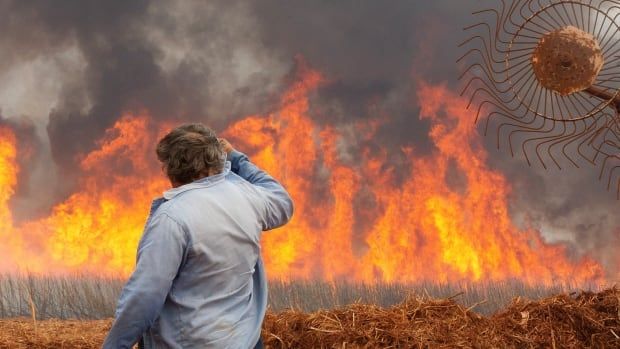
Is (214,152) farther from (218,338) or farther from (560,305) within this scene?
(560,305)

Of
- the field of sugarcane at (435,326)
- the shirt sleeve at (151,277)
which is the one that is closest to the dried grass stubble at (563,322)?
the field of sugarcane at (435,326)

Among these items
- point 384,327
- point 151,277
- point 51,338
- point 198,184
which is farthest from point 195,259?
point 51,338

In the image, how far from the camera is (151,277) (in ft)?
7.51

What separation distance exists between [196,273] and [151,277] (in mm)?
183

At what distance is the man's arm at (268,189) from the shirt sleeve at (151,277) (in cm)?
51

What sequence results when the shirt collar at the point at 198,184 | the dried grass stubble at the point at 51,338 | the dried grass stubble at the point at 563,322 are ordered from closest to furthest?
1. the shirt collar at the point at 198,184
2. the dried grass stubble at the point at 563,322
3. the dried grass stubble at the point at 51,338

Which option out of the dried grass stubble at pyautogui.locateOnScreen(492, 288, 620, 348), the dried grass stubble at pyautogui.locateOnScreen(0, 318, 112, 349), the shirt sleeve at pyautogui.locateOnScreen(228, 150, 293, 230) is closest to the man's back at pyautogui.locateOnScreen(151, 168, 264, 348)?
the shirt sleeve at pyautogui.locateOnScreen(228, 150, 293, 230)

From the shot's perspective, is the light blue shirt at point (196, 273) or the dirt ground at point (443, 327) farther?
the dirt ground at point (443, 327)

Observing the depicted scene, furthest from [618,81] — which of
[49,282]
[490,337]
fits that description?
[49,282]

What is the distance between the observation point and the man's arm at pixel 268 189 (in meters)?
2.76

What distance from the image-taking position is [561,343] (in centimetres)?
497

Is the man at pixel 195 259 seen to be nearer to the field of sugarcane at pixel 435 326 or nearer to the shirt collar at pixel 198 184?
the shirt collar at pixel 198 184

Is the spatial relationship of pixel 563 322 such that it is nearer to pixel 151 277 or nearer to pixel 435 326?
pixel 435 326

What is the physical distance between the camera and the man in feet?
7.57
